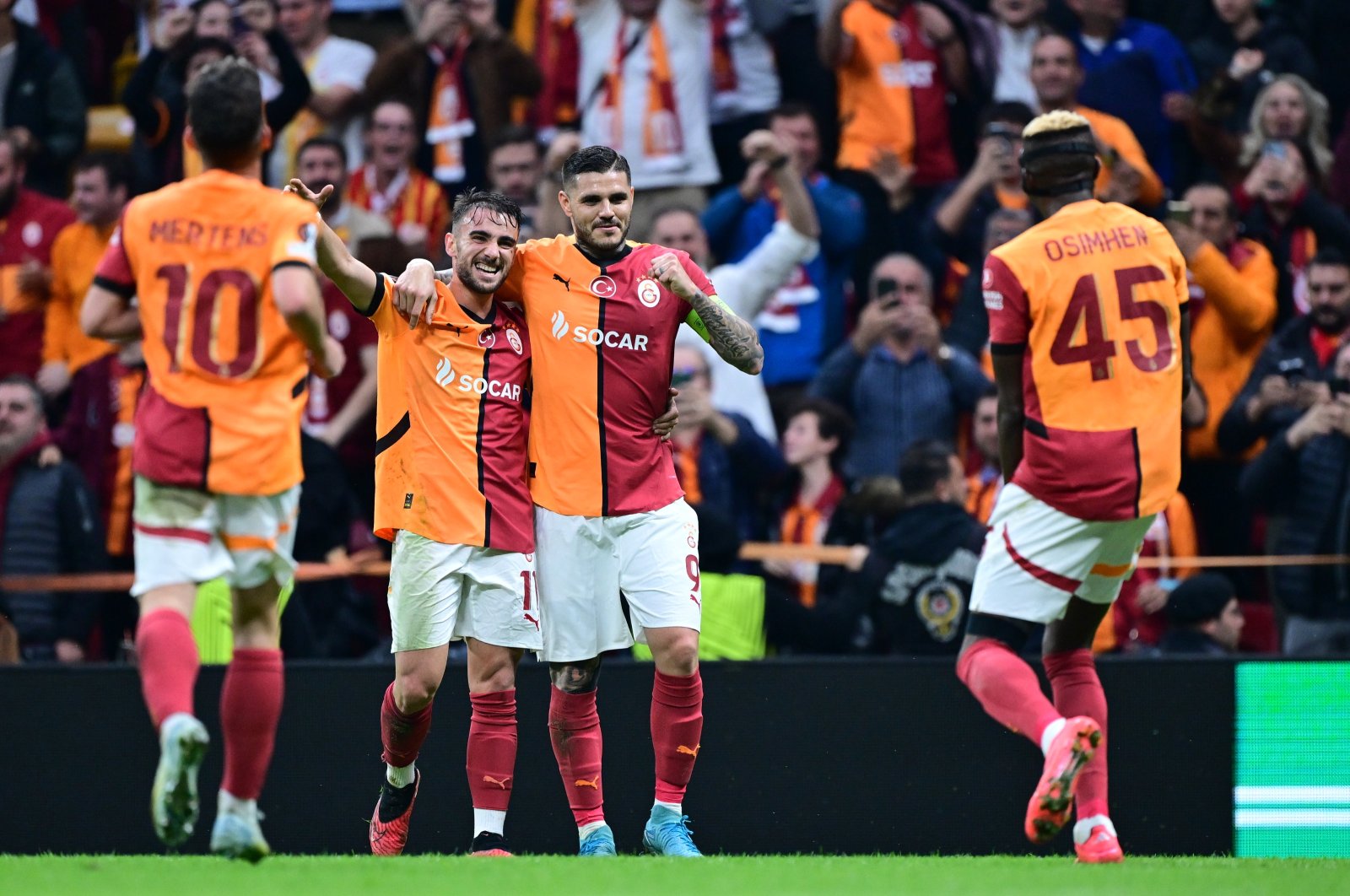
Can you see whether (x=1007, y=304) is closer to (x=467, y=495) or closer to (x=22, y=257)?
(x=467, y=495)

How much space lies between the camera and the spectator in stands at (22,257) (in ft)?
34.2

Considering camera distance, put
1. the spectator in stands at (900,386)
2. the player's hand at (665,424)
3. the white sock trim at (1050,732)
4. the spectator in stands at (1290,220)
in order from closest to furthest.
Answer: the white sock trim at (1050,732) < the player's hand at (665,424) < the spectator in stands at (900,386) < the spectator in stands at (1290,220)

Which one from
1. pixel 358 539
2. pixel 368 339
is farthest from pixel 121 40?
pixel 358 539

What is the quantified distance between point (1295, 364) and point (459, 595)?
5328 mm

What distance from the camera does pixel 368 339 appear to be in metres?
10.3

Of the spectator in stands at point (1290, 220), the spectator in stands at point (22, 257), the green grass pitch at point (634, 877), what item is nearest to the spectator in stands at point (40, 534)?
the spectator in stands at point (22, 257)

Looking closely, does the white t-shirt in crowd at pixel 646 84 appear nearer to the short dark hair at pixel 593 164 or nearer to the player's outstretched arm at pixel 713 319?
the short dark hair at pixel 593 164

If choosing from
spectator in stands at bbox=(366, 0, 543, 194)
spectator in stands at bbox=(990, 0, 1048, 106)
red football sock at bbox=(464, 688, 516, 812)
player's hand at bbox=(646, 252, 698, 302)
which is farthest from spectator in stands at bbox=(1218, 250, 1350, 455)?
→ red football sock at bbox=(464, 688, 516, 812)

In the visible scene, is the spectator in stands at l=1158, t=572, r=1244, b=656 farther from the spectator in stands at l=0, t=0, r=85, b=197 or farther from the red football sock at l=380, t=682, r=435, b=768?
the spectator in stands at l=0, t=0, r=85, b=197

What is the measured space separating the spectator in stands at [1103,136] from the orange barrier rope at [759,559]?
220 centimetres

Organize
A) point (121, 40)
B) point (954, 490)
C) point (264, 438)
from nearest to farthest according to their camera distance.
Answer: point (264, 438) < point (954, 490) < point (121, 40)

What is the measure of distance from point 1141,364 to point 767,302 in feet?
14.9

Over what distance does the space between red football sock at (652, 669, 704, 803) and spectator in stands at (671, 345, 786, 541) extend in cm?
294

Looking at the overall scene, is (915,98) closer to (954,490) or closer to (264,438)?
(954,490)
